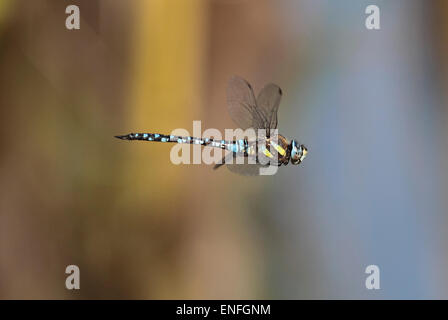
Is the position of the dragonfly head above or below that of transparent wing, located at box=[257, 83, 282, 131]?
below

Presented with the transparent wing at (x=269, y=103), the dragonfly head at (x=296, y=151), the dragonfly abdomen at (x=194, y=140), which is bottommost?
the dragonfly head at (x=296, y=151)

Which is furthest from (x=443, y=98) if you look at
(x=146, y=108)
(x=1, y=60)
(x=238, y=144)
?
(x=1, y=60)

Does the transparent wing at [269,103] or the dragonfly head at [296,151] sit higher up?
the transparent wing at [269,103]

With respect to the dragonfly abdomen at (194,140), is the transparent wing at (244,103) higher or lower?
higher

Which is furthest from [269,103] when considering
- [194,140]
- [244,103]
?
[194,140]

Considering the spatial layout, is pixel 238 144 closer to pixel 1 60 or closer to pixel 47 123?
pixel 47 123
